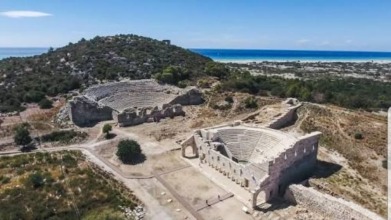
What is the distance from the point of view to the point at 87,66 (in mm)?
82500

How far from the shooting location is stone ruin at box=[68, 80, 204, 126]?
5497 centimetres

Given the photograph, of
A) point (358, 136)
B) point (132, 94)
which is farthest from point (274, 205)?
point (132, 94)

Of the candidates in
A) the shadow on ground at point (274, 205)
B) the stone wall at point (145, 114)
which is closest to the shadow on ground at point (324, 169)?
the shadow on ground at point (274, 205)

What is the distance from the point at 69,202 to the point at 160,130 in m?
21.7

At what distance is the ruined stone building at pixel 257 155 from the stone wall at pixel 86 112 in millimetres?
20778

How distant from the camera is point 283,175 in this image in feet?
111

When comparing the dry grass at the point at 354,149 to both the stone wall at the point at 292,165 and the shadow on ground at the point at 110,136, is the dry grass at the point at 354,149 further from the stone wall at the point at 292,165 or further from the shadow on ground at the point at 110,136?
the shadow on ground at the point at 110,136

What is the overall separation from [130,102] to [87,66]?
24.3 meters

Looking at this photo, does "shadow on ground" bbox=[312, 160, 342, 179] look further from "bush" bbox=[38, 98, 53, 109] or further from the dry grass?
"bush" bbox=[38, 98, 53, 109]

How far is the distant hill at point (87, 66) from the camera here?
6838 centimetres

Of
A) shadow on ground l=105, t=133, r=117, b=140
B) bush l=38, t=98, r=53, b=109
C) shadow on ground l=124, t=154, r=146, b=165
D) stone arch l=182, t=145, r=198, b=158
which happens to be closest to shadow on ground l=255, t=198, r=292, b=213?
stone arch l=182, t=145, r=198, b=158

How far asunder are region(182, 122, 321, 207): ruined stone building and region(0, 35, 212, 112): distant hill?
37020mm

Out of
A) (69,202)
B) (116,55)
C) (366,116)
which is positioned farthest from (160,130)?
(116,55)

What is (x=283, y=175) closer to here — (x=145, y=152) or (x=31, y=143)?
(x=145, y=152)
